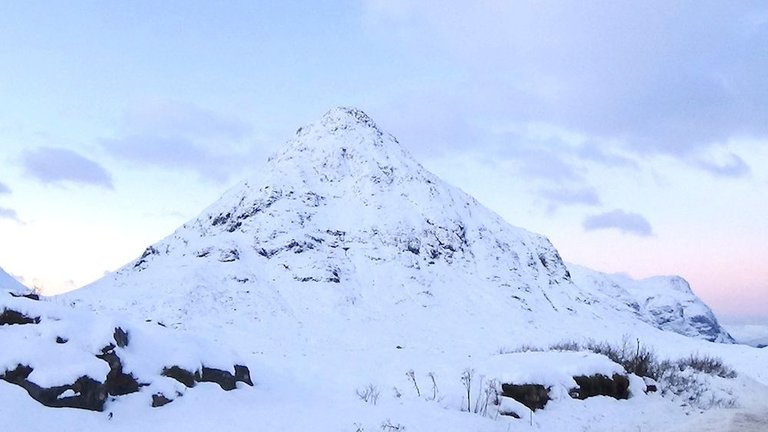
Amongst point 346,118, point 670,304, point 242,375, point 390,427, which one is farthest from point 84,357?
point 670,304

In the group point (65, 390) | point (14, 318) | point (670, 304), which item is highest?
point (670, 304)

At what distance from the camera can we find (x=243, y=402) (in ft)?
53.9

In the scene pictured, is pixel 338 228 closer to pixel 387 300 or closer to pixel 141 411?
pixel 387 300

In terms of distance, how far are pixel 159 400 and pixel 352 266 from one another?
49.6m

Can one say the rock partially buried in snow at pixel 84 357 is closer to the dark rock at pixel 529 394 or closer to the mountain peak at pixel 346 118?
the dark rock at pixel 529 394

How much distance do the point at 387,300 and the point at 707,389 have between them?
1425 inches

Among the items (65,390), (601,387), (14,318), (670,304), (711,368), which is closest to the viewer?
(65,390)

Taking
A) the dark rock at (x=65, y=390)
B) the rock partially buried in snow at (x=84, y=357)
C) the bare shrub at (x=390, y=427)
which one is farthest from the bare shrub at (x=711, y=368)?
the dark rock at (x=65, y=390)

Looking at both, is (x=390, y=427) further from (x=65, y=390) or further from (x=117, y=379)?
(x=65, y=390)

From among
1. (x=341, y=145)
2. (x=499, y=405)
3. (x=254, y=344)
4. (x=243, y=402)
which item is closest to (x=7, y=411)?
(x=243, y=402)

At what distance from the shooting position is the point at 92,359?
1435 centimetres

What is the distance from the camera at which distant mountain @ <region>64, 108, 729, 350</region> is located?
168ft

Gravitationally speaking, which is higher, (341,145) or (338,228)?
(341,145)

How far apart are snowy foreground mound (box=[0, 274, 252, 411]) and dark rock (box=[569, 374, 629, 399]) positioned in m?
11.3
